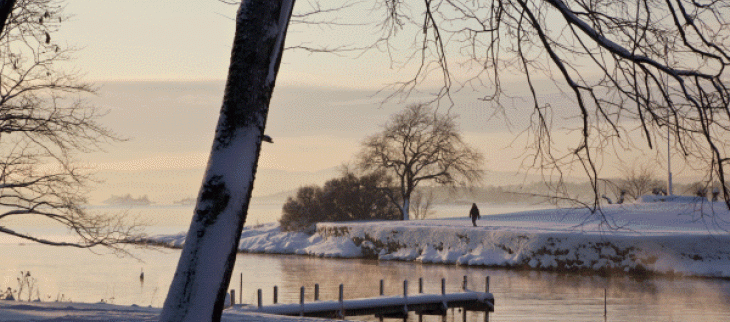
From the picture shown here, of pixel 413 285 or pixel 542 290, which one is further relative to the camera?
pixel 413 285

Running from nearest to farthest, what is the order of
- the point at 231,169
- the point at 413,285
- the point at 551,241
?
the point at 231,169 → the point at 413,285 → the point at 551,241

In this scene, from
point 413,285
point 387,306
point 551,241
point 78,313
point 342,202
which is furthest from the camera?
point 342,202

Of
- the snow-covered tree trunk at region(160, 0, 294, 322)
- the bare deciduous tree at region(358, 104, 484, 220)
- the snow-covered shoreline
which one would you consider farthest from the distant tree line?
the snow-covered tree trunk at region(160, 0, 294, 322)

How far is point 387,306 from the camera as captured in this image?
25.4 metres

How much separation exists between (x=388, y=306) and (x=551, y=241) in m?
21.0

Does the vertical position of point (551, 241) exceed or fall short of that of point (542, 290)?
it exceeds it

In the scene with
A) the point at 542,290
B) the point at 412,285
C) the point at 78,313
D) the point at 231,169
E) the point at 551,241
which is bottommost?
the point at 412,285

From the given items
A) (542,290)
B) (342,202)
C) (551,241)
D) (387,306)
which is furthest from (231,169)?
(342,202)

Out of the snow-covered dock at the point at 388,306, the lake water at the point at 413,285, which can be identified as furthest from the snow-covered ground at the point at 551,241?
the snow-covered dock at the point at 388,306

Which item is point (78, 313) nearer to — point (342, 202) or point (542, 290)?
point (542, 290)

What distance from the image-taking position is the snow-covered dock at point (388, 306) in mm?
22797

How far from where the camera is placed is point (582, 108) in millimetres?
8992

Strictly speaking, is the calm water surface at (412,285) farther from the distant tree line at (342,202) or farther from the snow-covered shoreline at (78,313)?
the distant tree line at (342,202)

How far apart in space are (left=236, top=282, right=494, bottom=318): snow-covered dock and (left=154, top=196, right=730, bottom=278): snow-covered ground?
7163 mm
